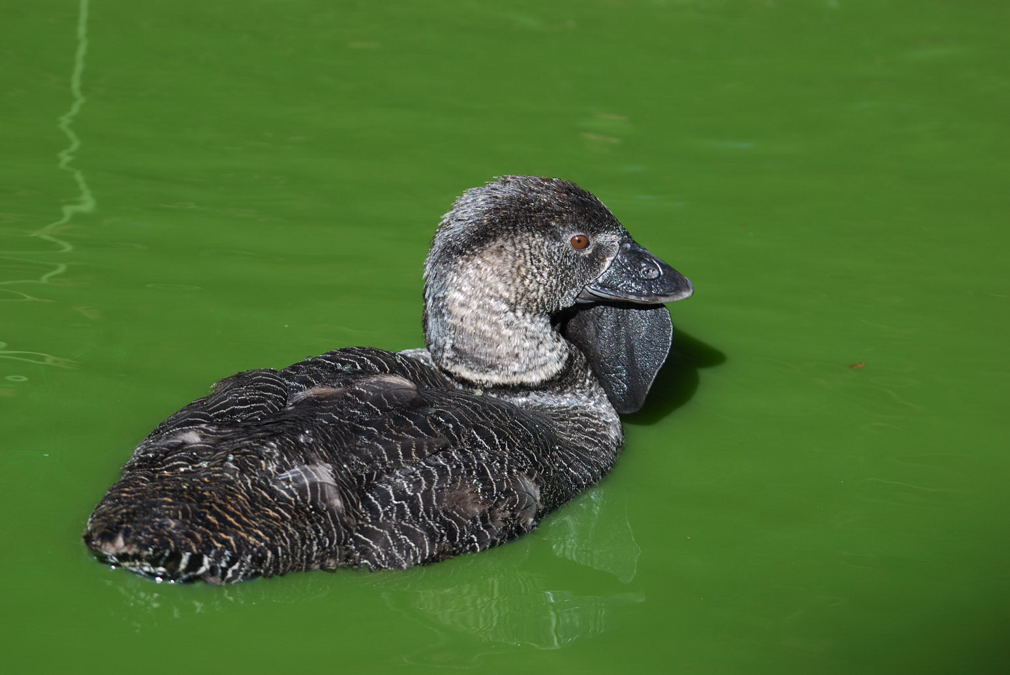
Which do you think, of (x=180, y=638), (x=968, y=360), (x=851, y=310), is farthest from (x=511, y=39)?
(x=180, y=638)

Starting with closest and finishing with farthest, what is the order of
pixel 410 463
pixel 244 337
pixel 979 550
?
pixel 410 463 → pixel 979 550 → pixel 244 337

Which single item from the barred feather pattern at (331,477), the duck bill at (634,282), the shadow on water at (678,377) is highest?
the duck bill at (634,282)

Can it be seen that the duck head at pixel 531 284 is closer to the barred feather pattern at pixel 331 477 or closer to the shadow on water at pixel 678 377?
the barred feather pattern at pixel 331 477

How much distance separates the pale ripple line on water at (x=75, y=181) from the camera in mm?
8133

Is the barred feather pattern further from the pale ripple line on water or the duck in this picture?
the pale ripple line on water

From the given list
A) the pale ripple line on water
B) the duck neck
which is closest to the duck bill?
the duck neck

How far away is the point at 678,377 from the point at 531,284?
152 cm

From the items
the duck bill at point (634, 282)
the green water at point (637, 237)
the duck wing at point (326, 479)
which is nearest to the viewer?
the duck wing at point (326, 479)

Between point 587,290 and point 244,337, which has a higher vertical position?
point 587,290

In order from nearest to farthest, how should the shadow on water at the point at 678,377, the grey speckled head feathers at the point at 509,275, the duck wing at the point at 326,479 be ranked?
the duck wing at the point at 326,479
the grey speckled head feathers at the point at 509,275
the shadow on water at the point at 678,377

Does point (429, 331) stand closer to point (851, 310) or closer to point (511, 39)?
point (851, 310)

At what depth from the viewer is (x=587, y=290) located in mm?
6781

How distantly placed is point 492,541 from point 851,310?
3590 mm

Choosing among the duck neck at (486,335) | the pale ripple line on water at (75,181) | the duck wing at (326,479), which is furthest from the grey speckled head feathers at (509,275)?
the pale ripple line on water at (75,181)
